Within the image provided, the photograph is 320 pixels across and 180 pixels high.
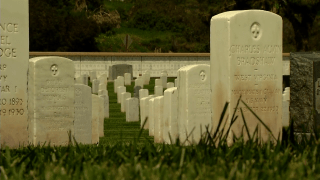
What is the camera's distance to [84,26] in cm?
4484

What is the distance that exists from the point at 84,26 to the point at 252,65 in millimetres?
38977

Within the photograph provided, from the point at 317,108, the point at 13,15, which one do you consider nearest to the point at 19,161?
the point at 13,15

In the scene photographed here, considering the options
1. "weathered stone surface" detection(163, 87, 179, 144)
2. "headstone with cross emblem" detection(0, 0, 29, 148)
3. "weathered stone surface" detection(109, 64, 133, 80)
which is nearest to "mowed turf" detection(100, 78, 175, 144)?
"weathered stone surface" detection(163, 87, 179, 144)

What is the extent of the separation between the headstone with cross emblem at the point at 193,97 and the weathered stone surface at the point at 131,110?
5755mm

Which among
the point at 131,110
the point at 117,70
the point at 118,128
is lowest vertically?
the point at 118,128

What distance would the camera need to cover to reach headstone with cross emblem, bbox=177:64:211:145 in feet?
36.9

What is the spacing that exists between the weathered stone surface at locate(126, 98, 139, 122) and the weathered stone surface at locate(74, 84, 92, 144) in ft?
16.6

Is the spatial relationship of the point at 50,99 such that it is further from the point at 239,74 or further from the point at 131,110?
the point at 131,110

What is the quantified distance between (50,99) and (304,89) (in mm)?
4752

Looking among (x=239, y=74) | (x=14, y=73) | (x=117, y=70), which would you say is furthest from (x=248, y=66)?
(x=117, y=70)

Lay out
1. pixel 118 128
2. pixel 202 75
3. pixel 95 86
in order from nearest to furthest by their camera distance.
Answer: pixel 202 75 < pixel 118 128 < pixel 95 86

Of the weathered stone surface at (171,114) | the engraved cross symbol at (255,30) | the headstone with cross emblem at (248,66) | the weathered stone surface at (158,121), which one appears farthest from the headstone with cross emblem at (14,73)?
the weathered stone surface at (158,121)

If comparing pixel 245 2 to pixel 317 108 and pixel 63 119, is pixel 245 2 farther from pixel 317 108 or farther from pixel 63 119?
pixel 317 108

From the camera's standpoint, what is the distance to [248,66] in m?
6.61
